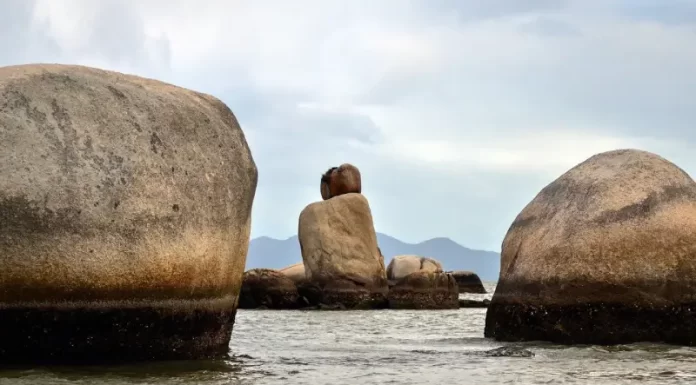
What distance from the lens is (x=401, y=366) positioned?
10195mm

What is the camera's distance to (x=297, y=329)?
18.7 m

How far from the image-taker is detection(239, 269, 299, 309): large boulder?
106ft

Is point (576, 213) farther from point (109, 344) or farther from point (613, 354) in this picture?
point (109, 344)

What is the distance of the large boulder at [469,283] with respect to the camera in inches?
2327

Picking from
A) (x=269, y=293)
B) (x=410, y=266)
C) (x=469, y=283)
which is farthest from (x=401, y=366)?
(x=469, y=283)

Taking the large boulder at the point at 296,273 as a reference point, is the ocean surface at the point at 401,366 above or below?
below

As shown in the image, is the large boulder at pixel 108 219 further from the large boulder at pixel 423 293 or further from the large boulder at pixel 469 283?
the large boulder at pixel 469 283

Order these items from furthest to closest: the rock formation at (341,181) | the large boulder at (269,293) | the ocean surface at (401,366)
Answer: the rock formation at (341,181) → the large boulder at (269,293) → the ocean surface at (401,366)

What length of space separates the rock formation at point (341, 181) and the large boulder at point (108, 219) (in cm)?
2466

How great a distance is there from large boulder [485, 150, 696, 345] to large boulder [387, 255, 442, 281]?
21.9 meters

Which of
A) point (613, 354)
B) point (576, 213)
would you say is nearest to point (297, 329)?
point (576, 213)

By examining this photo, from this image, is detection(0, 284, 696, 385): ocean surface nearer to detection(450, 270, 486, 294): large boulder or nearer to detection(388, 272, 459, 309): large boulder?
detection(388, 272, 459, 309): large boulder

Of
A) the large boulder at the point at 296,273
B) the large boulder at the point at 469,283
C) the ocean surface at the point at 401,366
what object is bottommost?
the ocean surface at the point at 401,366

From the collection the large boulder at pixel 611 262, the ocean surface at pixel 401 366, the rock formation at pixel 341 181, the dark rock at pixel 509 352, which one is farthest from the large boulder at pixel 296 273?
the dark rock at pixel 509 352
